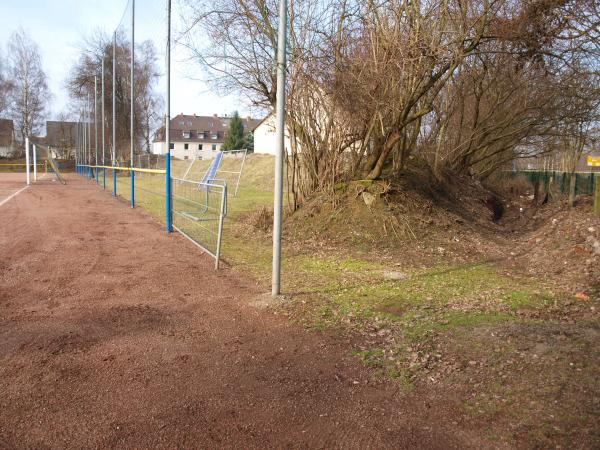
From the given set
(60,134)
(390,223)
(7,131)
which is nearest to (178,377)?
(390,223)

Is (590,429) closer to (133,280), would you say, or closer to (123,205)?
(133,280)

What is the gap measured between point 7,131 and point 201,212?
6699cm

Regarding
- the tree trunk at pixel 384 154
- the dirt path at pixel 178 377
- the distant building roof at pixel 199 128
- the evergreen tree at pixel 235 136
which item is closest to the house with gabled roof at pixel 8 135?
the evergreen tree at pixel 235 136

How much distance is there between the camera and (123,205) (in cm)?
1641

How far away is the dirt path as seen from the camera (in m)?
2.90

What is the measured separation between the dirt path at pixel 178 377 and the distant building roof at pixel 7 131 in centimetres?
6549

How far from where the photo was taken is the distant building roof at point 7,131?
203 feet

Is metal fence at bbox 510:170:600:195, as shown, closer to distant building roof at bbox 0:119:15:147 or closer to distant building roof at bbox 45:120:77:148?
distant building roof at bbox 0:119:15:147

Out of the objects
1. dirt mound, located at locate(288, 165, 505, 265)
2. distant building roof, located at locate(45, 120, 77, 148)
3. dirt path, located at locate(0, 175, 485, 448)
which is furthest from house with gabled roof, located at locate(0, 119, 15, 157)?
dirt path, located at locate(0, 175, 485, 448)

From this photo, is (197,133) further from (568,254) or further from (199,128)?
(568,254)

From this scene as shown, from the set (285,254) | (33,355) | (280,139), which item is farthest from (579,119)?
(33,355)

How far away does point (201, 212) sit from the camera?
8.51 meters

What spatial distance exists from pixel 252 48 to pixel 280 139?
5.60 m

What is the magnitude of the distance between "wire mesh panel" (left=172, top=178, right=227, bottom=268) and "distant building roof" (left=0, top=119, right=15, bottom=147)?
204ft
